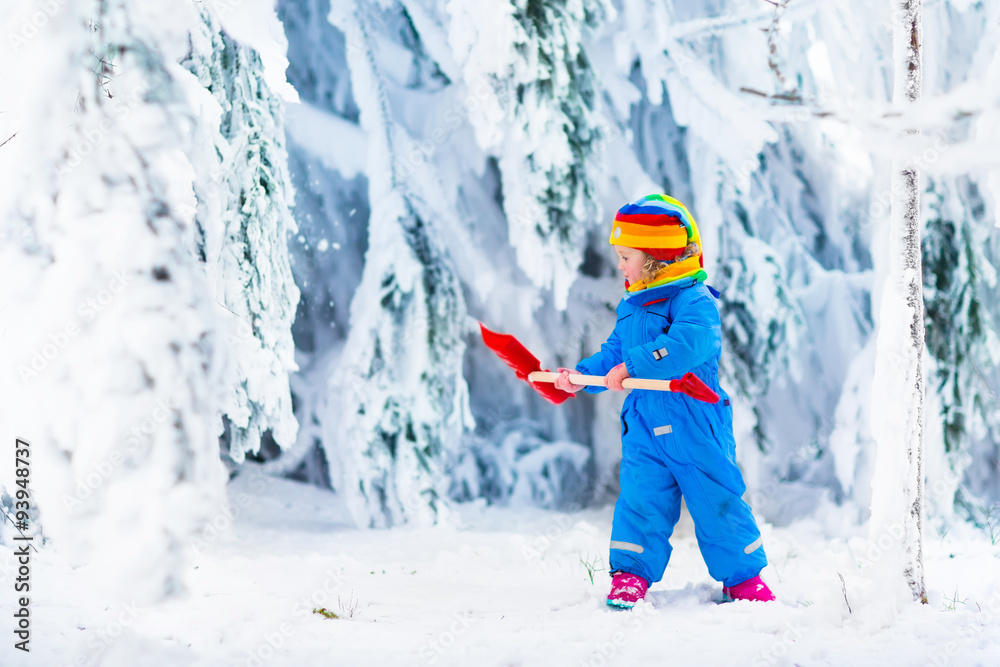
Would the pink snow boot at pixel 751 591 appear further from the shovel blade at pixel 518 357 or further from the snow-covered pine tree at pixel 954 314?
the snow-covered pine tree at pixel 954 314

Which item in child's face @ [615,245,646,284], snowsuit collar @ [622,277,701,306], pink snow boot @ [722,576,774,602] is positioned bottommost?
pink snow boot @ [722,576,774,602]

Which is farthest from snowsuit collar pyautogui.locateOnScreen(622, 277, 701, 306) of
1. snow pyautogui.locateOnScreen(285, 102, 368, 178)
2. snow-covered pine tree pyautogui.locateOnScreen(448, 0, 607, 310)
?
snow pyautogui.locateOnScreen(285, 102, 368, 178)

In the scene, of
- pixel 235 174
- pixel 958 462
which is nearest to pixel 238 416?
pixel 235 174

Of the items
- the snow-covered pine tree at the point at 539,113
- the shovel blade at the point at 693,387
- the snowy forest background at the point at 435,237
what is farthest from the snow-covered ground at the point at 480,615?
the snow-covered pine tree at the point at 539,113

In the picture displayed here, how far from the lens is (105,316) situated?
1.58m

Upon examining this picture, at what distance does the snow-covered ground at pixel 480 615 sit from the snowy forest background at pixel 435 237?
29cm

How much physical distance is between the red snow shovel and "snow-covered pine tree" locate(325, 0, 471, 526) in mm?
1286

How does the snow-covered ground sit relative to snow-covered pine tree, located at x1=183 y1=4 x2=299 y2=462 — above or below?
below

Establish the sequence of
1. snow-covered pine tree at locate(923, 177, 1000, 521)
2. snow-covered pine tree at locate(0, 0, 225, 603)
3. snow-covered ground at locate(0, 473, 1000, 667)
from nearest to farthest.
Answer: snow-covered pine tree at locate(0, 0, 225, 603), snow-covered ground at locate(0, 473, 1000, 667), snow-covered pine tree at locate(923, 177, 1000, 521)

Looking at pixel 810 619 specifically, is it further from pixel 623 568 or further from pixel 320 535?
pixel 320 535

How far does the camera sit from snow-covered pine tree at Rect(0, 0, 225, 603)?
1583 mm

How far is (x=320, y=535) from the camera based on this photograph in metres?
3.87

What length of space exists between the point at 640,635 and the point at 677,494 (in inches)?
26.0

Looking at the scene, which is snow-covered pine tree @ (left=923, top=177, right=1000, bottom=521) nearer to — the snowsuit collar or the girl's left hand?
the snowsuit collar
